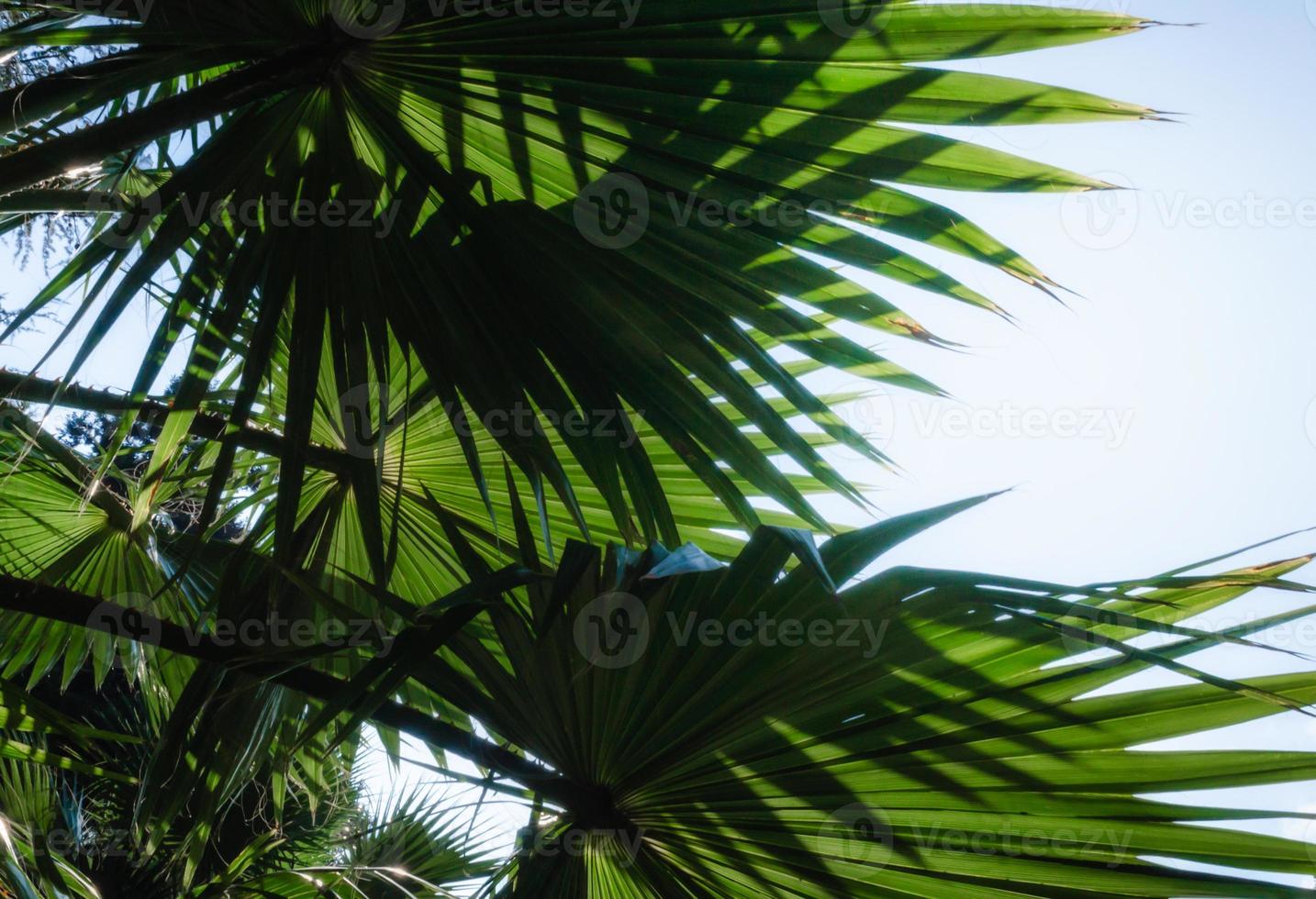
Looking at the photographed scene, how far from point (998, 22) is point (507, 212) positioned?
657mm

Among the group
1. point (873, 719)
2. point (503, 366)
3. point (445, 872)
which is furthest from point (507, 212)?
point (445, 872)

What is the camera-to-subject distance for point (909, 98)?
1.11m

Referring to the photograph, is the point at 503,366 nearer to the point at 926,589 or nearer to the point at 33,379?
the point at 926,589

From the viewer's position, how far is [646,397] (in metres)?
1.20
